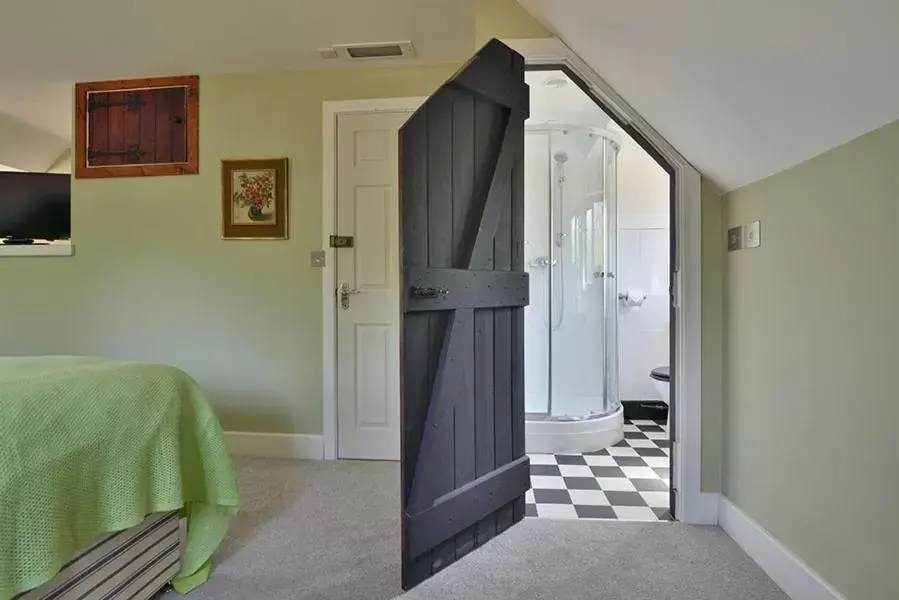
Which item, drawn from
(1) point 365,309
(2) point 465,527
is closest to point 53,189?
(1) point 365,309

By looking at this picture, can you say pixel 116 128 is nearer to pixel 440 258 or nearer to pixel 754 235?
pixel 440 258

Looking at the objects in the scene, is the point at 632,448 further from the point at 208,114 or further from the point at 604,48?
the point at 208,114

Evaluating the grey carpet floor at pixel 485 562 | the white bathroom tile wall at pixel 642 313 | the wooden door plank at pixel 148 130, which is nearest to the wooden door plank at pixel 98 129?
the wooden door plank at pixel 148 130

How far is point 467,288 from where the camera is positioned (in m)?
1.68

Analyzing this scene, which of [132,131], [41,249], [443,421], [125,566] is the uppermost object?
[132,131]

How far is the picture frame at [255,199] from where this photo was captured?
2.95 m

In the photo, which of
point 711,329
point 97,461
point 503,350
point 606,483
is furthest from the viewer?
point 606,483

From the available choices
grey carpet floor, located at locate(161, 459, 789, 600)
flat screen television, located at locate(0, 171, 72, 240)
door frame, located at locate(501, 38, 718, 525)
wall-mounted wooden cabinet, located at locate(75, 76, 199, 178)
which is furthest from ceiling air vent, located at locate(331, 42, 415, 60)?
grey carpet floor, located at locate(161, 459, 789, 600)

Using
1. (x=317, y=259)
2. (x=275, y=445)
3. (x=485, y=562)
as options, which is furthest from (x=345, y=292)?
(x=485, y=562)

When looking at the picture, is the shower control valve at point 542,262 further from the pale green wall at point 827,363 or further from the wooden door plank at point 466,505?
the wooden door plank at point 466,505

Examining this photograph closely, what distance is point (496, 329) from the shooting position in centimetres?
183

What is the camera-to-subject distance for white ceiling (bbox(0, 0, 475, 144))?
2.31 m

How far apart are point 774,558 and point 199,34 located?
334 cm

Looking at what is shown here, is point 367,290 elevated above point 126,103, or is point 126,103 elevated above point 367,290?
point 126,103
